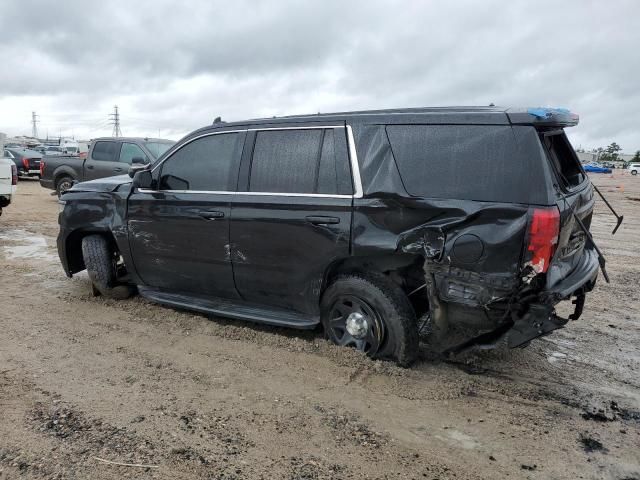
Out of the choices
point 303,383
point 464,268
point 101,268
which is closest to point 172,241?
point 101,268

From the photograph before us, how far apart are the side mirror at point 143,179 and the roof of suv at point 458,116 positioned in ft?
5.05

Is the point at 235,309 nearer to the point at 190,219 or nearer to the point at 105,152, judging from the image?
the point at 190,219

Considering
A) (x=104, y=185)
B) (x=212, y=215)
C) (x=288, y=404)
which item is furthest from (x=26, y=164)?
(x=288, y=404)

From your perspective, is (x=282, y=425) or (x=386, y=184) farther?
(x=386, y=184)

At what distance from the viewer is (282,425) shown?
10.6 ft

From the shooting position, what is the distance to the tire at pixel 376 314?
3896 mm

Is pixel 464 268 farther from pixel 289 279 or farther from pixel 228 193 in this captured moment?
pixel 228 193

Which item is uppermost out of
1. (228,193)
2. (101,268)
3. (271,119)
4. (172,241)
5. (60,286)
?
(271,119)

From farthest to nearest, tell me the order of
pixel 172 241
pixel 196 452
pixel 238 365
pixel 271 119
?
pixel 172 241, pixel 271 119, pixel 238 365, pixel 196 452

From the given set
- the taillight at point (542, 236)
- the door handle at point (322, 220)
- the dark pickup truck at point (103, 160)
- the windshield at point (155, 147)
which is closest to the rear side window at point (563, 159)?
the taillight at point (542, 236)

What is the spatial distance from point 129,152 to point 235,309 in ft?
29.5

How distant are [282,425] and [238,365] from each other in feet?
3.17

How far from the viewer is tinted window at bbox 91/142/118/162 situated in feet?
41.9

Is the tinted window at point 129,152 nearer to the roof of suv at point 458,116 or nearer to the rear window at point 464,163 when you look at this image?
the roof of suv at point 458,116
